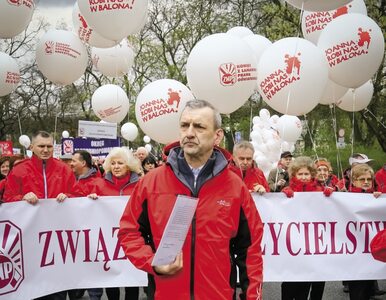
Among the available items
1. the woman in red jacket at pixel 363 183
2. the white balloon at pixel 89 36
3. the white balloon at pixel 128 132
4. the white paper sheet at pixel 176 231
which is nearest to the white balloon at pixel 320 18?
the woman in red jacket at pixel 363 183

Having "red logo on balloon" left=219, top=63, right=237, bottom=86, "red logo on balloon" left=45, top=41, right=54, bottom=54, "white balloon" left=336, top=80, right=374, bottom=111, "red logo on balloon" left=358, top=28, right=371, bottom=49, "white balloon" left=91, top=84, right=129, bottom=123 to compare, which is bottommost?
"white balloon" left=91, top=84, right=129, bottom=123

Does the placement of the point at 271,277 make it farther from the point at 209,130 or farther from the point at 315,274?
the point at 209,130

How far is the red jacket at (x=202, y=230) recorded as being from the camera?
272cm

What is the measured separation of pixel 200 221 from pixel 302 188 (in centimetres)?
344

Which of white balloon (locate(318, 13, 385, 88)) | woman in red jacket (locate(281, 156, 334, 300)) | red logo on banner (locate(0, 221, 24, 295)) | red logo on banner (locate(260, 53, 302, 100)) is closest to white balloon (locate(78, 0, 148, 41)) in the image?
red logo on banner (locate(260, 53, 302, 100))

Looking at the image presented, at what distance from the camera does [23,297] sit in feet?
16.4

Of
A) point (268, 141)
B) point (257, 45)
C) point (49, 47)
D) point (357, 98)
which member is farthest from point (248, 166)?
point (268, 141)

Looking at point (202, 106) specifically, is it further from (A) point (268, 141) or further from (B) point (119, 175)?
(A) point (268, 141)

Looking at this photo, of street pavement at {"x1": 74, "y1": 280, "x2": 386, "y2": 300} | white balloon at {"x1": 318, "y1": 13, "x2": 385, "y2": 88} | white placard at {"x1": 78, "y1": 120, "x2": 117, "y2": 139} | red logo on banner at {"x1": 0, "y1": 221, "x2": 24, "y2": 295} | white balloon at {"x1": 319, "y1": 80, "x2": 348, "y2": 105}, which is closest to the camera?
red logo on banner at {"x1": 0, "y1": 221, "x2": 24, "y2": 295}

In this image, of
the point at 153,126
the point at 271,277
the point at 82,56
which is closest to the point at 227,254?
the point at 271,277

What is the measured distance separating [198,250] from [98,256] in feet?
9.47

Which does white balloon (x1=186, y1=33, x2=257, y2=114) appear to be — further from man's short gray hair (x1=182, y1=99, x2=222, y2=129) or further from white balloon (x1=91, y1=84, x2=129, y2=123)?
white balloon (x1=91, y1=84, x2=129, y2=123)

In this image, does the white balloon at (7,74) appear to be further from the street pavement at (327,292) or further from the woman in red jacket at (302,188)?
the woman in red jacket at (302,188)

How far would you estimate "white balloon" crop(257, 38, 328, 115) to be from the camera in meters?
6.32
